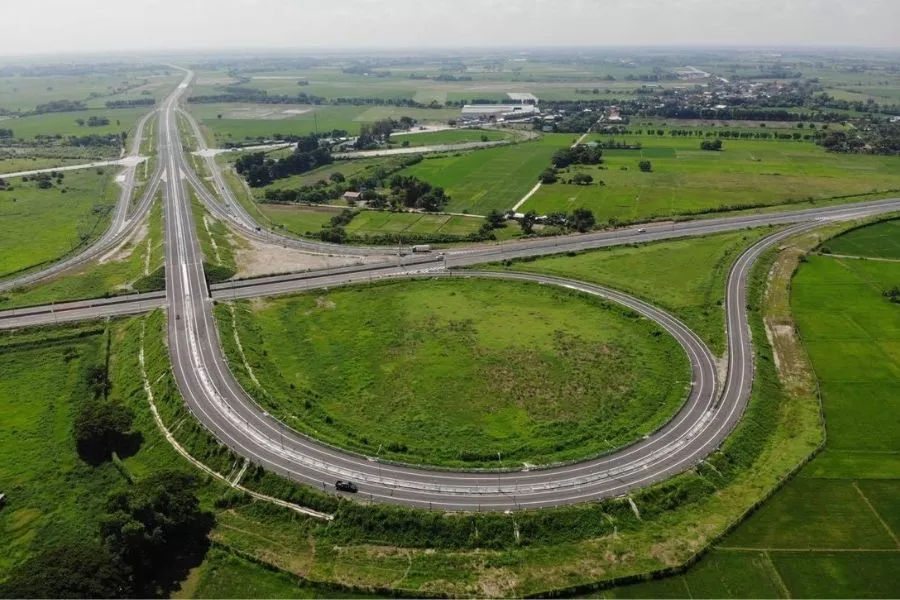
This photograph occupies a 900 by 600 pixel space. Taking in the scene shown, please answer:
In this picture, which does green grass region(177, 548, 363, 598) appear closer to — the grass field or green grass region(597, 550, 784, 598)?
green grass region(597, 550, 784, 598)

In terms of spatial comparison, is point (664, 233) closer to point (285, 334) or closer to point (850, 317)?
point (850, 317)

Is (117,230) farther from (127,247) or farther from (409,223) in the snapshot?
(409,223)

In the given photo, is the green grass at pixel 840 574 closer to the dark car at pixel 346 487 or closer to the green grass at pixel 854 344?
the green grass at pixel 854 344

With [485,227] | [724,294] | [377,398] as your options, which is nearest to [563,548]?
[377,398]

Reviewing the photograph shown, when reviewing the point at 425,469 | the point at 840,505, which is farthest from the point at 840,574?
the point at 425,469

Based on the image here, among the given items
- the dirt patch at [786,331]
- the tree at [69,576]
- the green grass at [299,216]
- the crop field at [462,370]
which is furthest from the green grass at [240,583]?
the green grass at [299,216]

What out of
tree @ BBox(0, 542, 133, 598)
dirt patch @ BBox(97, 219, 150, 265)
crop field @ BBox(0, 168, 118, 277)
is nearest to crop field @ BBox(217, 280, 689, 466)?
tree @ BBox(0, 542, 133, 598)
